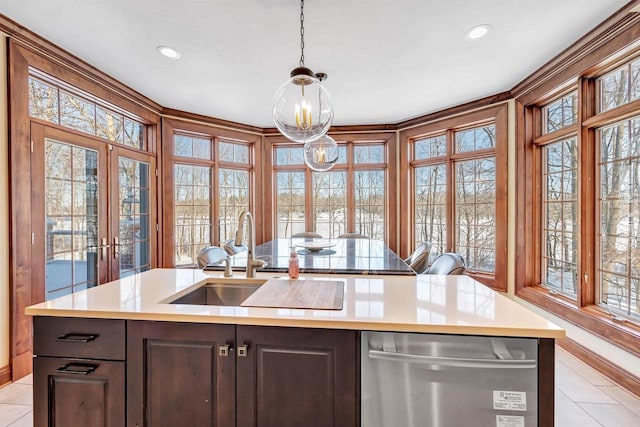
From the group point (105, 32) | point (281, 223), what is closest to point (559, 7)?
point (105, 32)

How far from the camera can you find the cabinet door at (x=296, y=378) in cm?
118

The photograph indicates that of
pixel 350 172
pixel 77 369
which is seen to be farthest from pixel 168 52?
pixel 350 172

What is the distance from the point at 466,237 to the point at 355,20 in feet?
10.8

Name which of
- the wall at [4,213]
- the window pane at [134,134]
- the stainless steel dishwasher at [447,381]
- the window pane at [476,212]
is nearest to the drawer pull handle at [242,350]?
the stainless steel dishwasher at [447,381]

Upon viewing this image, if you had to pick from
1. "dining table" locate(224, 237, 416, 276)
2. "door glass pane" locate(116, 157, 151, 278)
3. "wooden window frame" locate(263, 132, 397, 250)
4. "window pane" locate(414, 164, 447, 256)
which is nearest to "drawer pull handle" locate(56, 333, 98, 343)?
"dining table" locate(224, 237, 416, 276)

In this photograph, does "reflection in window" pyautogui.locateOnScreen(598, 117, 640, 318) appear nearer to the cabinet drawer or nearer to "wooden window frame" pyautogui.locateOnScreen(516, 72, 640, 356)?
"wooden window frame" pyautogui.locateOnScreen(516, 72, 640, 356)

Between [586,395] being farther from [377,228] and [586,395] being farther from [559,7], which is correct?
[377,228]

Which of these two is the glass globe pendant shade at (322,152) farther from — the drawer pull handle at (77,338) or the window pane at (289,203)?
the drawer pull handle at (77,338)

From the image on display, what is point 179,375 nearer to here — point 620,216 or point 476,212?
point 620,216

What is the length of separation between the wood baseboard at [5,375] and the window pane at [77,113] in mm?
2089

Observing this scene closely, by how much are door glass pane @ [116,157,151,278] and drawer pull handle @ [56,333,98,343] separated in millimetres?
2608

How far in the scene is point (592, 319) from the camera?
2574 mm

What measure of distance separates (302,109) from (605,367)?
305cm

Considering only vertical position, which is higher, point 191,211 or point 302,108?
point 302,108
